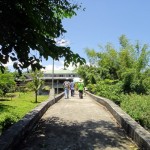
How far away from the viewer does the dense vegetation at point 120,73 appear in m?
30.6

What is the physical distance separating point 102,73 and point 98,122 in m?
28.2

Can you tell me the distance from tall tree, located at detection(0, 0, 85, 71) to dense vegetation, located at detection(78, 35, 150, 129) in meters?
17.6

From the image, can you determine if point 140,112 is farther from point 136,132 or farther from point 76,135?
point 136,132

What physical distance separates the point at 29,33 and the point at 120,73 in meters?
30.1

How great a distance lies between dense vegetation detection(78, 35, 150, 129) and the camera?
30.6 m

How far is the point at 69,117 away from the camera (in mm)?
13648

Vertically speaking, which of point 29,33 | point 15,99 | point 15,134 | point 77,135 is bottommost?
point 77,135

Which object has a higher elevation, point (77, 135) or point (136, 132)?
point (136, 132)

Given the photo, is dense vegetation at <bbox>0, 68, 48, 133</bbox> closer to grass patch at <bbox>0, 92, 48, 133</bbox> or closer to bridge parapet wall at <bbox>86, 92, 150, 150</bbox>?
grass patch at <bbox>0, 92, 48, 133</bbox>

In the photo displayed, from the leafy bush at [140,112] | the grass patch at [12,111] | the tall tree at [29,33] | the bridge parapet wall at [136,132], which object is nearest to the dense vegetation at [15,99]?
the grass patch at [12,111]

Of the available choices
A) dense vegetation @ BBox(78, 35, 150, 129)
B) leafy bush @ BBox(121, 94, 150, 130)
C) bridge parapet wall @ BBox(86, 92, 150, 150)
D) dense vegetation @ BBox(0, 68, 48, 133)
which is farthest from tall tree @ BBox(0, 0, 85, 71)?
dense vegetation @ BBox(78, 35, 150, 129)

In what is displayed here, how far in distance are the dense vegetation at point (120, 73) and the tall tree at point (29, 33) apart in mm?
17646

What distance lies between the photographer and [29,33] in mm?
8016

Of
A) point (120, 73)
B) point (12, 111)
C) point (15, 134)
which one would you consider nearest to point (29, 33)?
point (15, 134)
